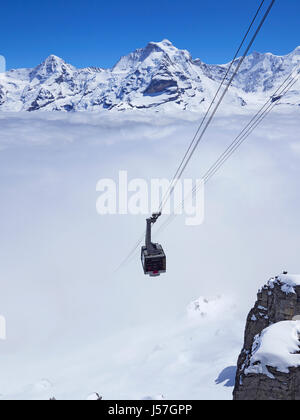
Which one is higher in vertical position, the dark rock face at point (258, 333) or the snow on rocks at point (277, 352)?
the snow on rocks at point (277, 352)

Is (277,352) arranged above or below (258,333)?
above

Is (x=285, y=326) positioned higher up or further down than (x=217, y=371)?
higher up

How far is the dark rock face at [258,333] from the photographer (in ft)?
54.3

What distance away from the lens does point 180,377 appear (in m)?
77.3

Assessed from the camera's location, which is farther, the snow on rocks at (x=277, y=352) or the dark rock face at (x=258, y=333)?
the snow on rocks at (x=277, y=352)

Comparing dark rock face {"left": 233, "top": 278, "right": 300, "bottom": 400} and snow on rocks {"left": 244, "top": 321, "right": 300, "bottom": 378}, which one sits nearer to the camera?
dark rock face {"left": 233, "top": 278, "right": 300, "bottom": 400}

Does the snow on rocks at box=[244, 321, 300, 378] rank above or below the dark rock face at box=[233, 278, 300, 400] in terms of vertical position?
above

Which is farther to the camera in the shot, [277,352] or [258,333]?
[258,333]

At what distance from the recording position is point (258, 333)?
99.1ft

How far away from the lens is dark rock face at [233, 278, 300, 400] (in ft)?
54.3
